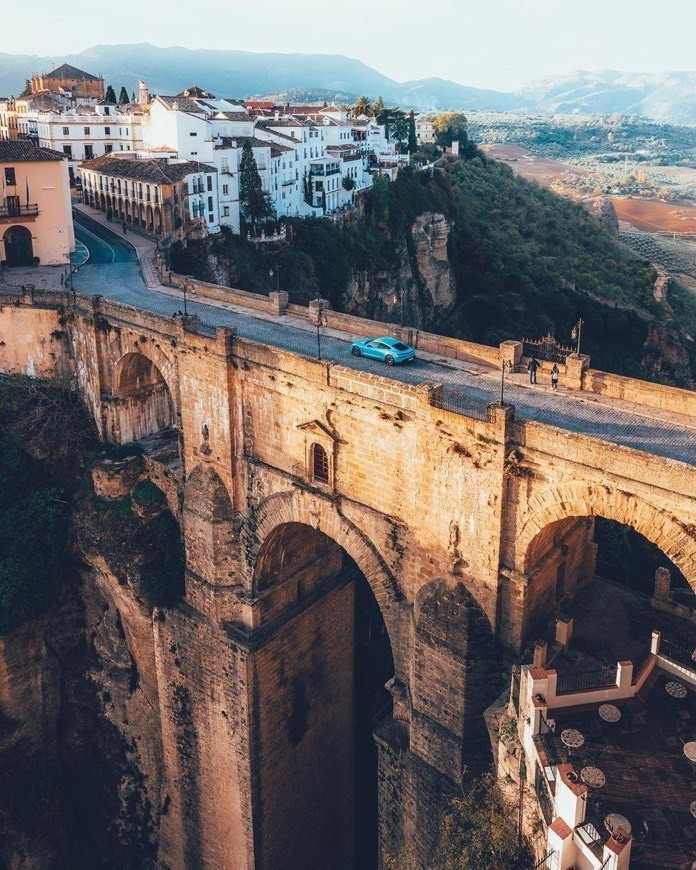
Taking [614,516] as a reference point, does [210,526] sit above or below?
below

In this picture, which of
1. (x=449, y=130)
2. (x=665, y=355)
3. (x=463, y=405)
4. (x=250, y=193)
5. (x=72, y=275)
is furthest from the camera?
(x=449, y=130)

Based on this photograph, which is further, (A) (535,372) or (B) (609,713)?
(A) (535,372)

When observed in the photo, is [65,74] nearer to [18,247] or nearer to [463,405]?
[18,247]

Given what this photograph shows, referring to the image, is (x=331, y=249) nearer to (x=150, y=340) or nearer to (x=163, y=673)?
(x=150, y=340)

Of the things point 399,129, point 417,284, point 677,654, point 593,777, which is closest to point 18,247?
point 677,654

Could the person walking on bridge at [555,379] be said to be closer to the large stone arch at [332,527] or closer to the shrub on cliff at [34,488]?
the large stone arch at [332,527]

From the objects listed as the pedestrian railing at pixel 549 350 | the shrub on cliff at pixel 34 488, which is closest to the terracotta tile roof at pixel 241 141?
the shrub on cliff at pixel 34 488

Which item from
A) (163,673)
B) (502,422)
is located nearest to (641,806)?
(502,422)
